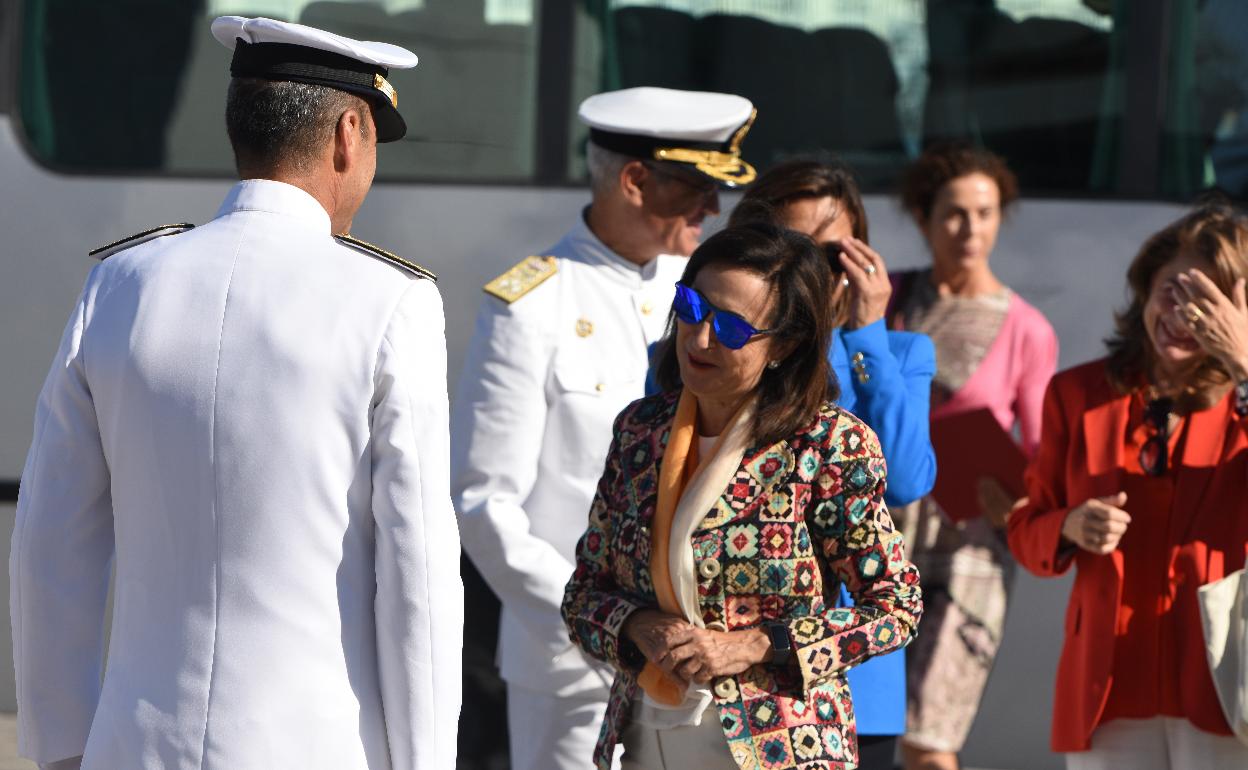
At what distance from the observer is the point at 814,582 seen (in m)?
2.73

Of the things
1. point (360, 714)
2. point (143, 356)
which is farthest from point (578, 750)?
point (143, 356)

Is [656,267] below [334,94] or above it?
below

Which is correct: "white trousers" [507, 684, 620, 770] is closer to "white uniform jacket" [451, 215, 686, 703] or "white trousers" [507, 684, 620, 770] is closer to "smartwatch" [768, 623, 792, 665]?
"white uniform jacket" [451, 215, 686, 703]

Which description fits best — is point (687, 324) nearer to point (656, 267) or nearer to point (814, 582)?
point (814, 582)

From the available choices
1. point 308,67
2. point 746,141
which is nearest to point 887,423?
point 308,67

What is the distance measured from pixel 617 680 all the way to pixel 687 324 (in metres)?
0.61

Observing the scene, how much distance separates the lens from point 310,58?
235cm

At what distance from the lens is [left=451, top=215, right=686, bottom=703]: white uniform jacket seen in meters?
3.57

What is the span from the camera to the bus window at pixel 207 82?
5.32 meters

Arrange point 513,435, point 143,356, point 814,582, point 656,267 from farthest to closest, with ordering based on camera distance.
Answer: point 656,267 < point 513,435 < point 814,582 < point 143,356

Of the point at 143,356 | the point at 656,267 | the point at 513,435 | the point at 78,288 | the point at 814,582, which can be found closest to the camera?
the point at 143,356

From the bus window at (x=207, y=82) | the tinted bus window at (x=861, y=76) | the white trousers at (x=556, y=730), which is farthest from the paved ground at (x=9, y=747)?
the white trousers at (x=556, y=730)

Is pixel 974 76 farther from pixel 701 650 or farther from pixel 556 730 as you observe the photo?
pixel 701 650

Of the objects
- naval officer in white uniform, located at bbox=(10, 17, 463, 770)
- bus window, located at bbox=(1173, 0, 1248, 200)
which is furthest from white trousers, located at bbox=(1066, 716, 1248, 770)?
bus window, located at bbox=(1173, 0, 1248, 200)
